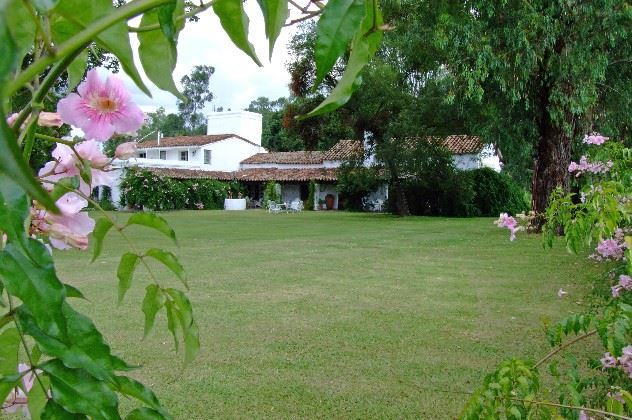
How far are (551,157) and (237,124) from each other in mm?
23031

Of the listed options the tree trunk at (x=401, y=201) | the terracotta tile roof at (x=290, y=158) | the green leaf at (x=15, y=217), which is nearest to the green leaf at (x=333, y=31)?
the green leaf at (x=15, y=217)

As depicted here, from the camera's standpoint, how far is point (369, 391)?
3.03 m

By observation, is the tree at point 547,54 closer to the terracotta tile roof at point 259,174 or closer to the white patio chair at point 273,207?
the white patio chair at point 273,207

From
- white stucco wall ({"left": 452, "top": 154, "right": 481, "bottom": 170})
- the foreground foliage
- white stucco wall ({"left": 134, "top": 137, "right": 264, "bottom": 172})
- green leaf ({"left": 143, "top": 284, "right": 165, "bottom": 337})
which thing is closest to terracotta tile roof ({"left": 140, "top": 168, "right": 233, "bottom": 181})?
white stucco wall ({"left": 134, "top": 137, "right": 264, "bottom": 172})

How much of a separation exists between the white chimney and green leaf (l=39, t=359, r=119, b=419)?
3117cm

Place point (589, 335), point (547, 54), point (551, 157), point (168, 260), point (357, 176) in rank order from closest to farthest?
1. point (168, 260)
2. point (589, 335)
3. point (547, 54)
4. point (551, 157)
5. point (357, 176)

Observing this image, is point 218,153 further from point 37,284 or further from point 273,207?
point 37,284

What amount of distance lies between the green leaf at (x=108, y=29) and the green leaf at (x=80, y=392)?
14cm

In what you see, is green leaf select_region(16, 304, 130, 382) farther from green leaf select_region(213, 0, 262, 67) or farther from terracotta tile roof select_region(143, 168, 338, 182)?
terracotta tile roof select_region(143, 168, 338, 182)

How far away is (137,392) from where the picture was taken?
375 mm

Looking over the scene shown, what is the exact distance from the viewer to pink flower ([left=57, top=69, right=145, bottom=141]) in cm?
37

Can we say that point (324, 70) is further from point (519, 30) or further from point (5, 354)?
point (519, 30)

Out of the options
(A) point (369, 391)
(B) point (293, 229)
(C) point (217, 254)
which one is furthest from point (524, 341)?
(B) point (293, 229)

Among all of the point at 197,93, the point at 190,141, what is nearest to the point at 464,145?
the point at 190,141
